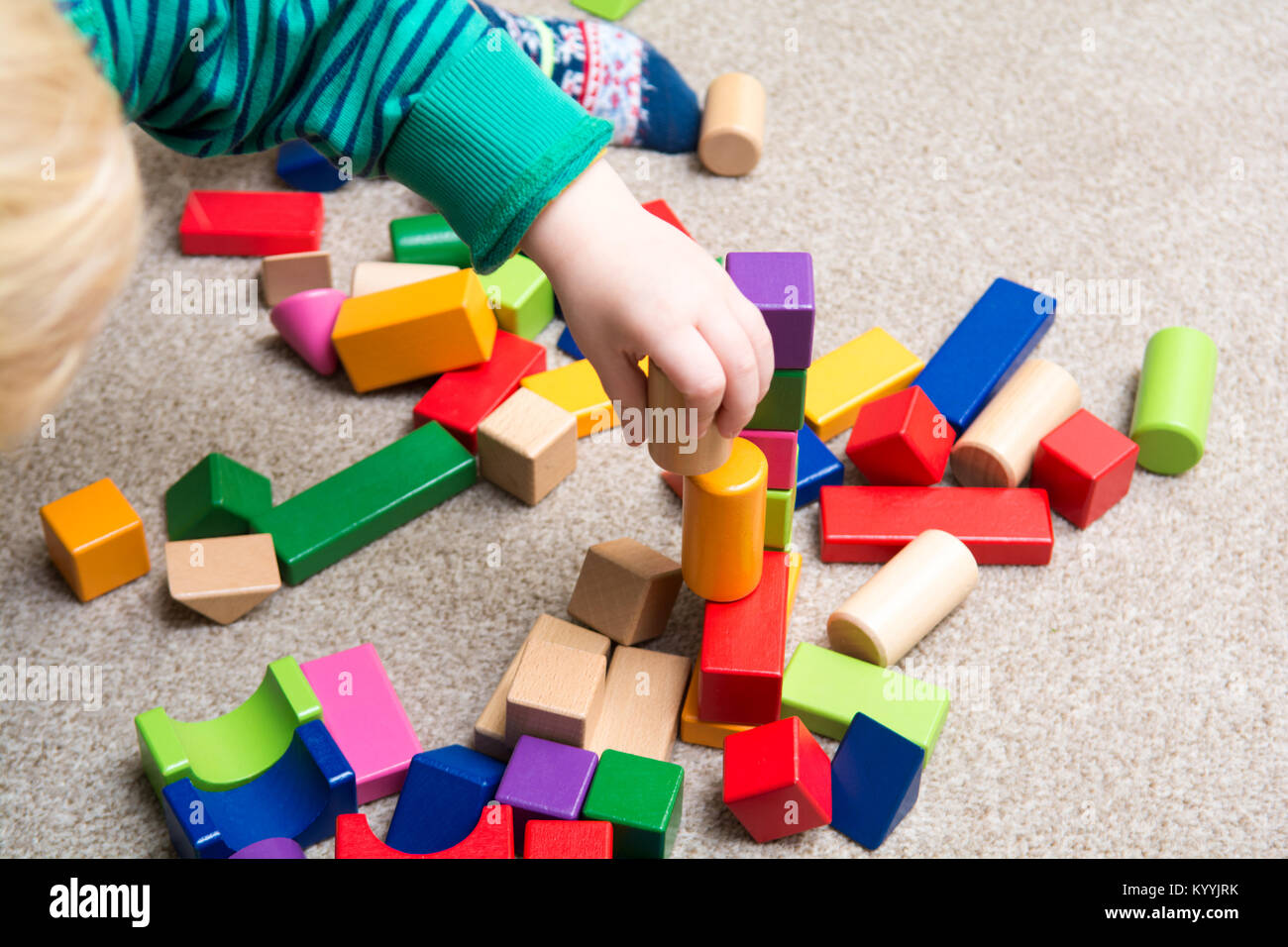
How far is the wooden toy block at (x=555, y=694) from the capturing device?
79 centimetres

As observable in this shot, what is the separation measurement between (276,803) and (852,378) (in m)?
0.57

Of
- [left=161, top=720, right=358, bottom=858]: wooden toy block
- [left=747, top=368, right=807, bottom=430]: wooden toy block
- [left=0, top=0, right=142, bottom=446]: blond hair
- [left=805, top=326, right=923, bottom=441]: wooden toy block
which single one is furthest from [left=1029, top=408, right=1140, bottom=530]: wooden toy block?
[left=0, top=0, right=142, bottom=446]: blond hair

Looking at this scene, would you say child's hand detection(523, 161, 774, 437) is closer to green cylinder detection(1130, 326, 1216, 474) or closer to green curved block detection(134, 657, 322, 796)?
green curved block detection(134, 657, 322, 796)

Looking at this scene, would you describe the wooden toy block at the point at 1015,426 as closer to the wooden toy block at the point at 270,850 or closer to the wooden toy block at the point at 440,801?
the wooden toy block at the point at 440,801

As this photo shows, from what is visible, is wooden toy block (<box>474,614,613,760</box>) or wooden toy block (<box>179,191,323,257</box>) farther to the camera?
wooden toy block (<box>179,191,323,257</box>)

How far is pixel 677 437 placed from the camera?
0.72 m

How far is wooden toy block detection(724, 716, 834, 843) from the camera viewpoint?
2.48 ft

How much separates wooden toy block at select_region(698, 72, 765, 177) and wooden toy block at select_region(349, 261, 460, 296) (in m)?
0.31

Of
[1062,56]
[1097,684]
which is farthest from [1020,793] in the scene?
[1062,56]

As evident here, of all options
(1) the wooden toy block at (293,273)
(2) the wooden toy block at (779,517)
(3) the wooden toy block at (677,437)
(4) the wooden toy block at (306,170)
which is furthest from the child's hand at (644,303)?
(4) the wooden toy block at (306,170)

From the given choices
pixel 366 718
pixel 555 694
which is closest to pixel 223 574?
pixel 366 718

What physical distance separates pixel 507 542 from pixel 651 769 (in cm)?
26

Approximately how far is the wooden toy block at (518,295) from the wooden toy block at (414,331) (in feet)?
0.06
